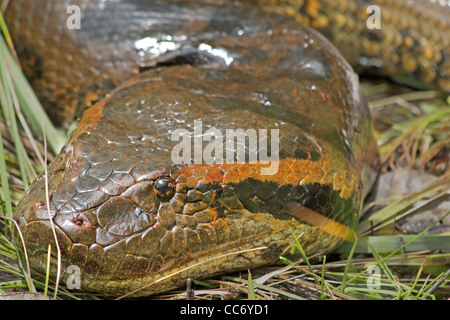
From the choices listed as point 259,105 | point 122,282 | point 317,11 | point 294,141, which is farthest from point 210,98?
point 317,11

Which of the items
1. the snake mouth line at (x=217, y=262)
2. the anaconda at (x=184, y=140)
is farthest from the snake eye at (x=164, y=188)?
the snake mouth line at (x=217, y=262)

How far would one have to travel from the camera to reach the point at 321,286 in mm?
2855

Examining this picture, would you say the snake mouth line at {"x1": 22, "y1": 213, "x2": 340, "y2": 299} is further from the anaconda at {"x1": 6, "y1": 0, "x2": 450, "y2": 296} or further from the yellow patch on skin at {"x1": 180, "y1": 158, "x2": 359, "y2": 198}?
the yellow patch on skin at {"x1": 180, "y1": 158, "x2": 359, "y2": 198}

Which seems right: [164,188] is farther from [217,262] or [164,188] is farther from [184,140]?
[217,262]

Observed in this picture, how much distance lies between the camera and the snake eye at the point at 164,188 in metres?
2.66

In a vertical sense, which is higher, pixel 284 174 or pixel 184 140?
pixel 184 140

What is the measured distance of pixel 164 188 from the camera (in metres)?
2.67

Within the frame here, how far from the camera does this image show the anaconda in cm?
264

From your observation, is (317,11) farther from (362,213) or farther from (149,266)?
(149,266)

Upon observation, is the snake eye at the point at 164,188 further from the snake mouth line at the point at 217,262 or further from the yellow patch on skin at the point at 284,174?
the snake mouth line at the point at 217,262

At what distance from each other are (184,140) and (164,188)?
316 mm

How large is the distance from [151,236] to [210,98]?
960 mm

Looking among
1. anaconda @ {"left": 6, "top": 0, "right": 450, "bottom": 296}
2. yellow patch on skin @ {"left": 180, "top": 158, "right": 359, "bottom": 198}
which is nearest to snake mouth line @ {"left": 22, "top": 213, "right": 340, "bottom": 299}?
anaconda @ {"left": 6, "top": 0, "right": 450, "bottom": 296}

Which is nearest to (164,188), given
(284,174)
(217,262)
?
(217,262)
